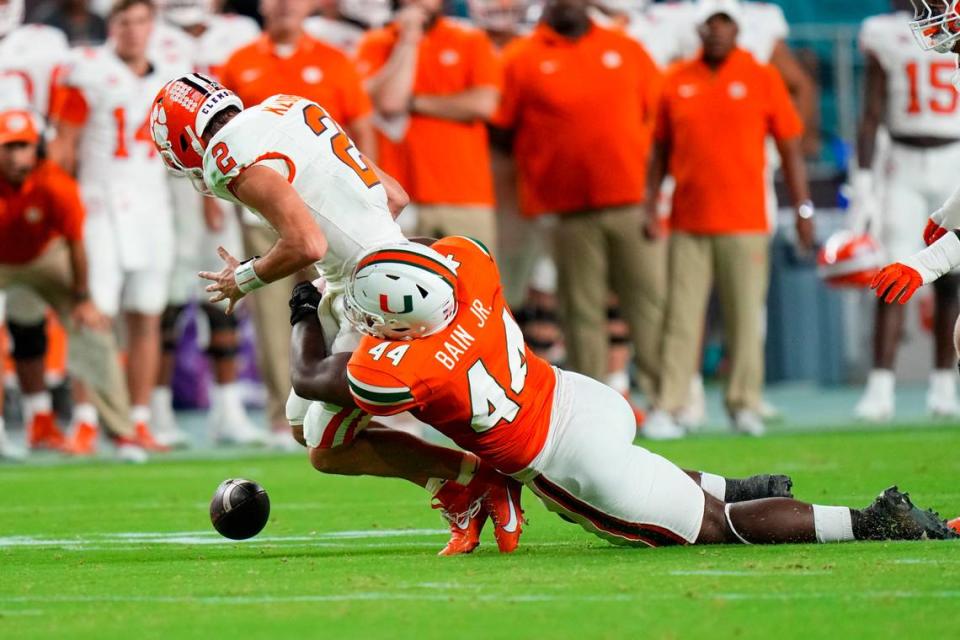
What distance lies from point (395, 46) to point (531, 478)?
5635 mm

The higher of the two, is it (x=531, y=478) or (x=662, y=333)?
(x=531, y=478)

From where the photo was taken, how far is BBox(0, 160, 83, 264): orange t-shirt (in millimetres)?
9859

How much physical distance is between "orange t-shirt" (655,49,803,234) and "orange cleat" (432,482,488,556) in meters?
5.28

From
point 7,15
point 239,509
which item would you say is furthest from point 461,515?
point 7,15

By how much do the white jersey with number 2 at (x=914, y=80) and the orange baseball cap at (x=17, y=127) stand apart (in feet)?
16.2

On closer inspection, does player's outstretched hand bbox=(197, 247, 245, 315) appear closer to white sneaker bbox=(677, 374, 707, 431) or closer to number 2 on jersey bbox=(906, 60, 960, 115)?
white sneaker bbox=(677, 374, 707, 431)

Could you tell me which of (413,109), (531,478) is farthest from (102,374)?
(531,478)

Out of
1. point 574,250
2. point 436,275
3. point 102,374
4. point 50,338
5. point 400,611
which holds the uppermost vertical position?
point 436,275

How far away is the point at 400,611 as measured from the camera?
13.3ft

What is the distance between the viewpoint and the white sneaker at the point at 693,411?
1068 cm

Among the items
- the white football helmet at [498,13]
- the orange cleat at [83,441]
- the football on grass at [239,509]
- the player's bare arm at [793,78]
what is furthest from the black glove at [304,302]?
the player's bare arm at [793,78]

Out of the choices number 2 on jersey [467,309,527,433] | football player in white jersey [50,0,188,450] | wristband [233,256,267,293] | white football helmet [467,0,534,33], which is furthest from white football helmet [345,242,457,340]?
white football helmet [467,0,534,33]

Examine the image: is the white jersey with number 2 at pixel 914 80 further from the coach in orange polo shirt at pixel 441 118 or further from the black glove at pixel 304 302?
the black glove at pixel 304 302

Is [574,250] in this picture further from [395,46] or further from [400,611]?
[400,611]
